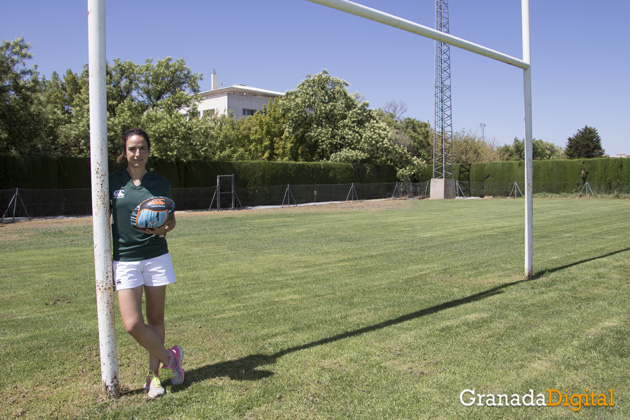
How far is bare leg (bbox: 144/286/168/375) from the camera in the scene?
376 cm

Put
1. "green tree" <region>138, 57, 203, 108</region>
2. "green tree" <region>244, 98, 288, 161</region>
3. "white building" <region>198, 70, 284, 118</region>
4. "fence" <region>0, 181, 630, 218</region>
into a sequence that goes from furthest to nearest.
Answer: "white building" <region>198, 70, 284, 118</region> < "green tree" <region>244, 98, 288, 161</region> < "green tree" <region>138, 57, 203, 108</region> < "fence" <region>0, 181, 630, 218</region>

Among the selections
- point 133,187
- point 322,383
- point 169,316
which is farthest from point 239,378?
point 169,316

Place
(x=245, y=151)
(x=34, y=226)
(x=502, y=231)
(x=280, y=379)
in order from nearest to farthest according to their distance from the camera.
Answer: (x=280, y=379) < (x=502, y=231) < (x=34, y=226) < (x=245, y=151)

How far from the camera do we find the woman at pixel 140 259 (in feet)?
11.9

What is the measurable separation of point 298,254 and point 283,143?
3818 cm

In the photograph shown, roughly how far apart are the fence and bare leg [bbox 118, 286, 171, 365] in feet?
69.9

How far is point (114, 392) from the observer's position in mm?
3705

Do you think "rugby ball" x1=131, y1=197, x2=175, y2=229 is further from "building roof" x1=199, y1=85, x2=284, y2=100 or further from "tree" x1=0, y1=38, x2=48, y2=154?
"building roof" x1=199, y1=85, x2=284, y2=100

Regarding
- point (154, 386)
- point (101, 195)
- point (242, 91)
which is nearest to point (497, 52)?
point (101, 195)

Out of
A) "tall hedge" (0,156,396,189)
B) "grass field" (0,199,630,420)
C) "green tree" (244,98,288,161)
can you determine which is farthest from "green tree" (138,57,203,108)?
"grass field" (0,199,630,420)

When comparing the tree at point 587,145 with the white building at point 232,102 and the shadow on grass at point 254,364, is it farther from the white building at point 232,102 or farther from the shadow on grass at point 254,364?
the shadow on grass at point 254,364

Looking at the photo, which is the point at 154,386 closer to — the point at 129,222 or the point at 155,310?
the point at 155,310

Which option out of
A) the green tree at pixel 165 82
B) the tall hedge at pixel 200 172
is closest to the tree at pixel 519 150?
the tall hedge at pixel 200 172

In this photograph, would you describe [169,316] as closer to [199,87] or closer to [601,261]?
[601,261]
